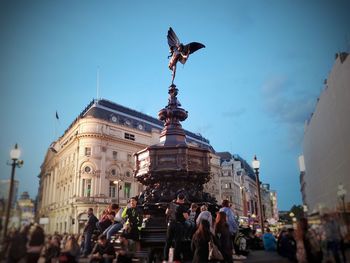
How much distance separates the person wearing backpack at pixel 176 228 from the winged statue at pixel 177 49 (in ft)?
21.8

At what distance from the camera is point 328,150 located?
11.3 meters

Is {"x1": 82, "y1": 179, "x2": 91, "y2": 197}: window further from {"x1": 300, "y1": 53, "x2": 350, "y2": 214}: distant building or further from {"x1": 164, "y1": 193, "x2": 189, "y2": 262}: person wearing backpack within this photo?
{"x1": 164, "y1": 193, "x2": 189, "y2": 262}: person wearing backpack

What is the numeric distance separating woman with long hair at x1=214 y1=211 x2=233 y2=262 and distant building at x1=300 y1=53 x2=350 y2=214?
7.56 ft

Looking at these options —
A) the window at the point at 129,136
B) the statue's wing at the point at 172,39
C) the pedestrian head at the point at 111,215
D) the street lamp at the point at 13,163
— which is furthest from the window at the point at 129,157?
the street lamp at the point at 13,163

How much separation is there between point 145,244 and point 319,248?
417 cm

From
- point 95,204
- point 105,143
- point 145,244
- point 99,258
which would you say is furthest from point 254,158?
point 105,143

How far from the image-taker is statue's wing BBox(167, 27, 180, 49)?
Result: 12.6 m

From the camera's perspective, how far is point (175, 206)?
7.24 meters

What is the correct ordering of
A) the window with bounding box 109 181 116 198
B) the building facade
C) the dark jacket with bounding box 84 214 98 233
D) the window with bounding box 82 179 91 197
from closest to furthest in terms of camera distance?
1. the dark jacket with bounding box 84 214 98 233
2. the window with bounding box 82 179 91 197
3. the building facade
4. the window with bounding box 109 181 116 198

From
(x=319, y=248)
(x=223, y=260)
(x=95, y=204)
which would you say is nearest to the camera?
(x=319, y=248)

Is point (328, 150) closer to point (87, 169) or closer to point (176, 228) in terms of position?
point (176, 228)

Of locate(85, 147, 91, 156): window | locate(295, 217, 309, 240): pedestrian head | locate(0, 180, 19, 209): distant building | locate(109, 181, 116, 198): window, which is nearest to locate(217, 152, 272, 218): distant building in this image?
locate(109, 181, 116, 198): window

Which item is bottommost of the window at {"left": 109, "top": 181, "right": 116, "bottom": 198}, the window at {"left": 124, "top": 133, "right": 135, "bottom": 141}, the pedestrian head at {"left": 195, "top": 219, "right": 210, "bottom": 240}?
the pedestrian head at {"left": 195, "top": 219, "right": 210, "bottom": 240}

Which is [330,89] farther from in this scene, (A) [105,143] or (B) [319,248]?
(A) [105,143]
